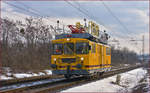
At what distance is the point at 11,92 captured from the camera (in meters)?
12.0

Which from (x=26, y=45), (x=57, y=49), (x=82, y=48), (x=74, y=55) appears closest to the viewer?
(x=74, y=55)

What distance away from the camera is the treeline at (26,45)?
27484 millimetres

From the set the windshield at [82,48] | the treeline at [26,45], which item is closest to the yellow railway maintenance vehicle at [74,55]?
the windshield at [82,48]

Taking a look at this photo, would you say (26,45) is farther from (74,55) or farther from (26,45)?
(74,55)

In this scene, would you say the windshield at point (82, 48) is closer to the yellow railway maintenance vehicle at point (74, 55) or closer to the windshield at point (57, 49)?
the yellow railway maintenance vehicle at point (74, 55)

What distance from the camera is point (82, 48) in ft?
58.0

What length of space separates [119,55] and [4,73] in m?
58.3

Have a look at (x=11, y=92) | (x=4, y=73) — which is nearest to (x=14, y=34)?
(x=4, y=73)

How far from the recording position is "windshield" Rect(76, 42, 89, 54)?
17516 mm

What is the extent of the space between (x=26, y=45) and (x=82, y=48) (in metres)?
17.4

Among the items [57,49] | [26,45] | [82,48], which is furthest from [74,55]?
[26,45]

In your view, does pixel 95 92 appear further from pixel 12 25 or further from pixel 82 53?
pixel 12 25

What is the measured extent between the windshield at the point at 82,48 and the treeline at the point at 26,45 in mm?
8451

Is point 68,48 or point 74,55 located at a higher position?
point 68,48
